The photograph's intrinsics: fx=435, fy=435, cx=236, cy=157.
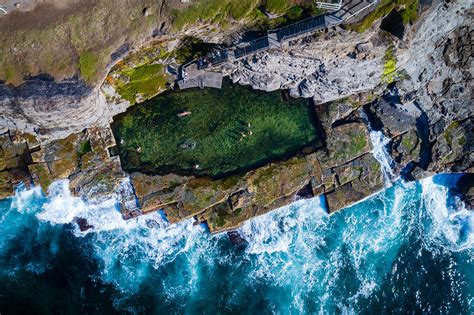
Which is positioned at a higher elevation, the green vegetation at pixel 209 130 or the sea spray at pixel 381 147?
the green vegetation at pixel 209 130

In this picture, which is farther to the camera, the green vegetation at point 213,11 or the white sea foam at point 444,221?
the white sea foam at point 444,221

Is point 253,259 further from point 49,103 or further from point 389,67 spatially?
point 49,103

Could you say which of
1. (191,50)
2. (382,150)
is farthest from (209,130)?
(382,150)

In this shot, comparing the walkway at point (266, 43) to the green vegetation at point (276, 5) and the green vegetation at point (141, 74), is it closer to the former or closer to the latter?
the green vegetation at point (276, 5)

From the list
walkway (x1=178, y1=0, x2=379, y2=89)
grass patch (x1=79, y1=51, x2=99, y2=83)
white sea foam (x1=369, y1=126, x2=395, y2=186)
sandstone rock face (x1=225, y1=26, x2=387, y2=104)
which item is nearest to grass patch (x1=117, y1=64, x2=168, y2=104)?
walkway (x1=178, y1=0, x2=379, y2=89)

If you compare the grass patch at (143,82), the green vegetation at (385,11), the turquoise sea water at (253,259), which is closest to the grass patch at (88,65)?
the grass patch at (143,82)

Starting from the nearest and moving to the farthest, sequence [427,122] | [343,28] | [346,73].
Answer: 1. [343,28]
2. [346,73]
3. [427,122]

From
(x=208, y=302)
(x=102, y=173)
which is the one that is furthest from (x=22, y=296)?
(x=208, y=302)

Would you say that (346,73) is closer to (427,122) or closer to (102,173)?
(427,122)
